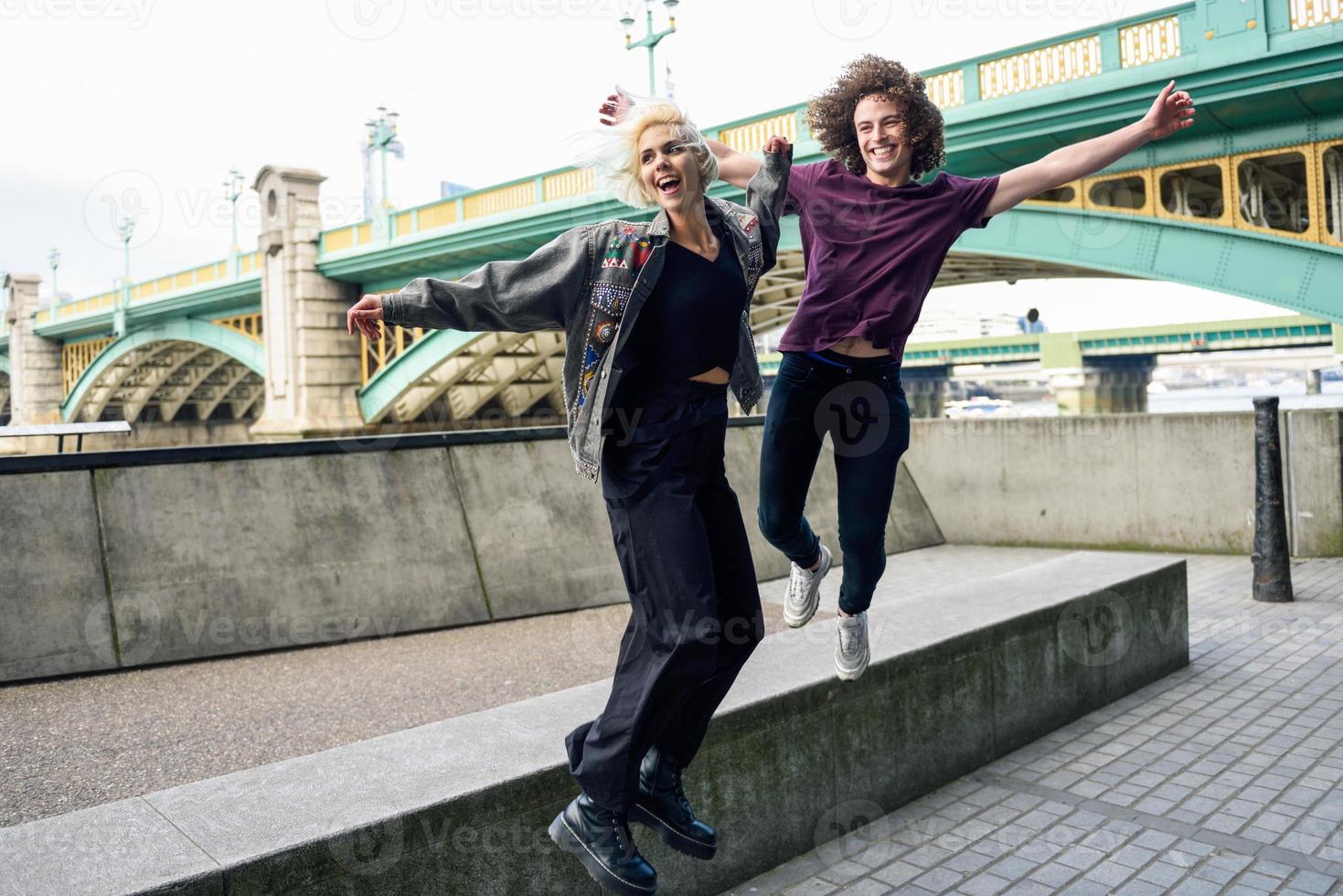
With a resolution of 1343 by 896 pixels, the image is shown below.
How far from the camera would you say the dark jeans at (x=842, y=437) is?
121 inches

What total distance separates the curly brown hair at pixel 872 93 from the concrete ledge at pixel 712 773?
2107 mm

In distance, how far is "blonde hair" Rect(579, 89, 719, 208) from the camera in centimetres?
269

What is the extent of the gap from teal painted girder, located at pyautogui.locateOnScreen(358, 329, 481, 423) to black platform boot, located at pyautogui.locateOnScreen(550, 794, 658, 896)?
23953 mm

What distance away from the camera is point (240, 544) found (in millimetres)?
7082

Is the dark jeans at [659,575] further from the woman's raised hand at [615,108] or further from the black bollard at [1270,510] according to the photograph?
the black bollard at [1270,510]

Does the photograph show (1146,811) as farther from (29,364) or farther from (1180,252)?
(29,364)

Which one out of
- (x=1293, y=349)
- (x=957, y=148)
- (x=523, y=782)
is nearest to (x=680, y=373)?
(x=523, y=782)

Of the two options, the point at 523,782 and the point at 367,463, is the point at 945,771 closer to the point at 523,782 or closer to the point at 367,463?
the point at 523,782

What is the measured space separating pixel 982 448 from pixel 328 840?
11701 millimetres

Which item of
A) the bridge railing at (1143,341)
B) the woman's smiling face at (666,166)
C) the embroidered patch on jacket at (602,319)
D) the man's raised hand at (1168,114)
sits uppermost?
the bridge railing at (1143,341)

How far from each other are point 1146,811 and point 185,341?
135ft

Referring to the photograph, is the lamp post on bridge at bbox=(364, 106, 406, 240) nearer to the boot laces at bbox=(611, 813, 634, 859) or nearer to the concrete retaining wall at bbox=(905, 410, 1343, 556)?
the concrete retaining wall at bbox=(905, 410, 1343, 556)

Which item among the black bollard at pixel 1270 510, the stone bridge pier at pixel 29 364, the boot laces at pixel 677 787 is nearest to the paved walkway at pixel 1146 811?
the boot laces at pixel 677 787

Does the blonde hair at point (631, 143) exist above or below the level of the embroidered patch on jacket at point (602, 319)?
above
